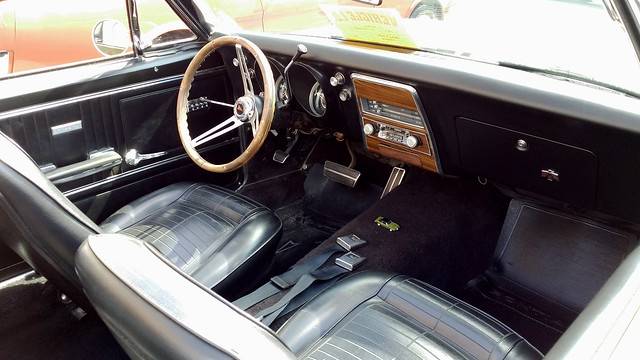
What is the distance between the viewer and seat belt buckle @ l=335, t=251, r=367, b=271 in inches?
82.4

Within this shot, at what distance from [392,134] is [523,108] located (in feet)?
2.01

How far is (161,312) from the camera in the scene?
77 cm

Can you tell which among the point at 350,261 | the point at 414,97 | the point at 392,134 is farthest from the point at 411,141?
the point at 350,261

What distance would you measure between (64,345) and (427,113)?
4.93ft

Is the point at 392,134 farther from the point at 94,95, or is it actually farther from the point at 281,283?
the point at 94,95

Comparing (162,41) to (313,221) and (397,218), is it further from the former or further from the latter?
(397,218)

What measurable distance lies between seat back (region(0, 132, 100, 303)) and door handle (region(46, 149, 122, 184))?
3.07ft

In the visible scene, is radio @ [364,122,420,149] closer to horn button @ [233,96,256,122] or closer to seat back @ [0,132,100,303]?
horn button @ [233,96,256,122]

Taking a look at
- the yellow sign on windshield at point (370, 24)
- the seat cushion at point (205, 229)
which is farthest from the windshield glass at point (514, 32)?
the seat cushion at point (205, 229)

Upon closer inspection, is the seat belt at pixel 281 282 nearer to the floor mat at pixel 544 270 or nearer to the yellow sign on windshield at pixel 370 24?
the floor mat at pixel 544 270

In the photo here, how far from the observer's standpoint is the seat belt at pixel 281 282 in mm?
1891

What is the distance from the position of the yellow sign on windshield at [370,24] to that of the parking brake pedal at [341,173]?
0.82 meters

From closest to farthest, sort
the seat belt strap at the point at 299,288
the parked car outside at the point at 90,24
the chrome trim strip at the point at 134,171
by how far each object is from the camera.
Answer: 1. the seat belt strap at the point at 299,288
2. the chrome trim strip at the point at 134,171
3. the parked car outside at the point at 90,24

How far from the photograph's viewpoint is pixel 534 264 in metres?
2.22
